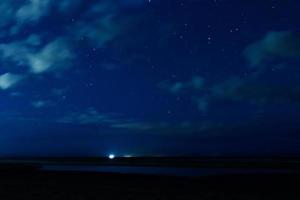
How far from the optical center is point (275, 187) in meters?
28.9

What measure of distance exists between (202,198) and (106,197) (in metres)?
5.85

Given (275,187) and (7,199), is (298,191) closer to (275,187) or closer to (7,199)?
(275,187)

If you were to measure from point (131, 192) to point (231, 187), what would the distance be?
27.3ft

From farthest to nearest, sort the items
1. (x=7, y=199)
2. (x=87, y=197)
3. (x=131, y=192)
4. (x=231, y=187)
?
(x=231, y=187) < (x=131, y=192) < (x=87, y=197) < (x=7, y=199)

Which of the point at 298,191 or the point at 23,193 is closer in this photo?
the point at 23,193

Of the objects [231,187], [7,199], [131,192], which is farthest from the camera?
[231,187]

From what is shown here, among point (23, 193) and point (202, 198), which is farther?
point (23, 193)

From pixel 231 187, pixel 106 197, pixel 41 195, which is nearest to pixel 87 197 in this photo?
pixel 106 197

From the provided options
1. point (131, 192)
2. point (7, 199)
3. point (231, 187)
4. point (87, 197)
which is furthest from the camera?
point (231, 187)

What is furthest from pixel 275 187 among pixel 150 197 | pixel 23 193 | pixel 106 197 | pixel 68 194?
pixel 23 193

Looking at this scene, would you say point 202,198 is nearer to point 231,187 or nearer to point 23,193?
point 231,187

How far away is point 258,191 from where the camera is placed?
26641mm

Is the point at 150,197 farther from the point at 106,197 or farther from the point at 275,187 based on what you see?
the point at 275,187

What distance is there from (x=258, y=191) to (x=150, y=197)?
28.6ft
